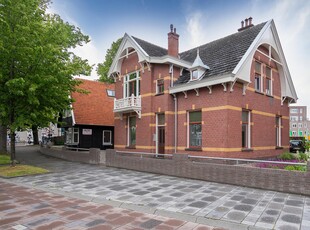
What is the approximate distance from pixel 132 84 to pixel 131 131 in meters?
3.75

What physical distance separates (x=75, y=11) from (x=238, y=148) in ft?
39.6

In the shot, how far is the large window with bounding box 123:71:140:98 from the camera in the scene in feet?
60.0

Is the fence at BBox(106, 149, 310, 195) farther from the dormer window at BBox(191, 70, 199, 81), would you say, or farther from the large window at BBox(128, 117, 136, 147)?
the dormer window at BBox(191, 70, 199, 81)

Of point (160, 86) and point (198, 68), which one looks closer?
point (198, 68)

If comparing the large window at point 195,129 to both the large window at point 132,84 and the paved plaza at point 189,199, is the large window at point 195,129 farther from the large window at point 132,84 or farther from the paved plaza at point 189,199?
the large window at point 132,84

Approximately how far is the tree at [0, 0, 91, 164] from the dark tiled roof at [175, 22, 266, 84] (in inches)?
314

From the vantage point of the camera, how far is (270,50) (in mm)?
16625

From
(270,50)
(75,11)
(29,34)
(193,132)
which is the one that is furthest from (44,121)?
(270,50)

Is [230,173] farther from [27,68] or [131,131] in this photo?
[27,68]

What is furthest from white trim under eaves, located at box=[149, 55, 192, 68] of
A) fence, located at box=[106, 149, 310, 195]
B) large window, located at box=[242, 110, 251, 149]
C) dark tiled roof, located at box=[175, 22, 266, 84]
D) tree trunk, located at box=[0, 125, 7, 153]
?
tree trunk, located at box=[0, 125, 7, 153]

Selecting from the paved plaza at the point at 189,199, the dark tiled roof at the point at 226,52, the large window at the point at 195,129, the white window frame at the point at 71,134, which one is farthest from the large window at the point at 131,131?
the paved plaza at the point at 189,199

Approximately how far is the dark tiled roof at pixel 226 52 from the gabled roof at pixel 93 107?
426 inches

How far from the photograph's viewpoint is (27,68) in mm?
13719

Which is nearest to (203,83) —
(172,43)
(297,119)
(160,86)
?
(160,86)
